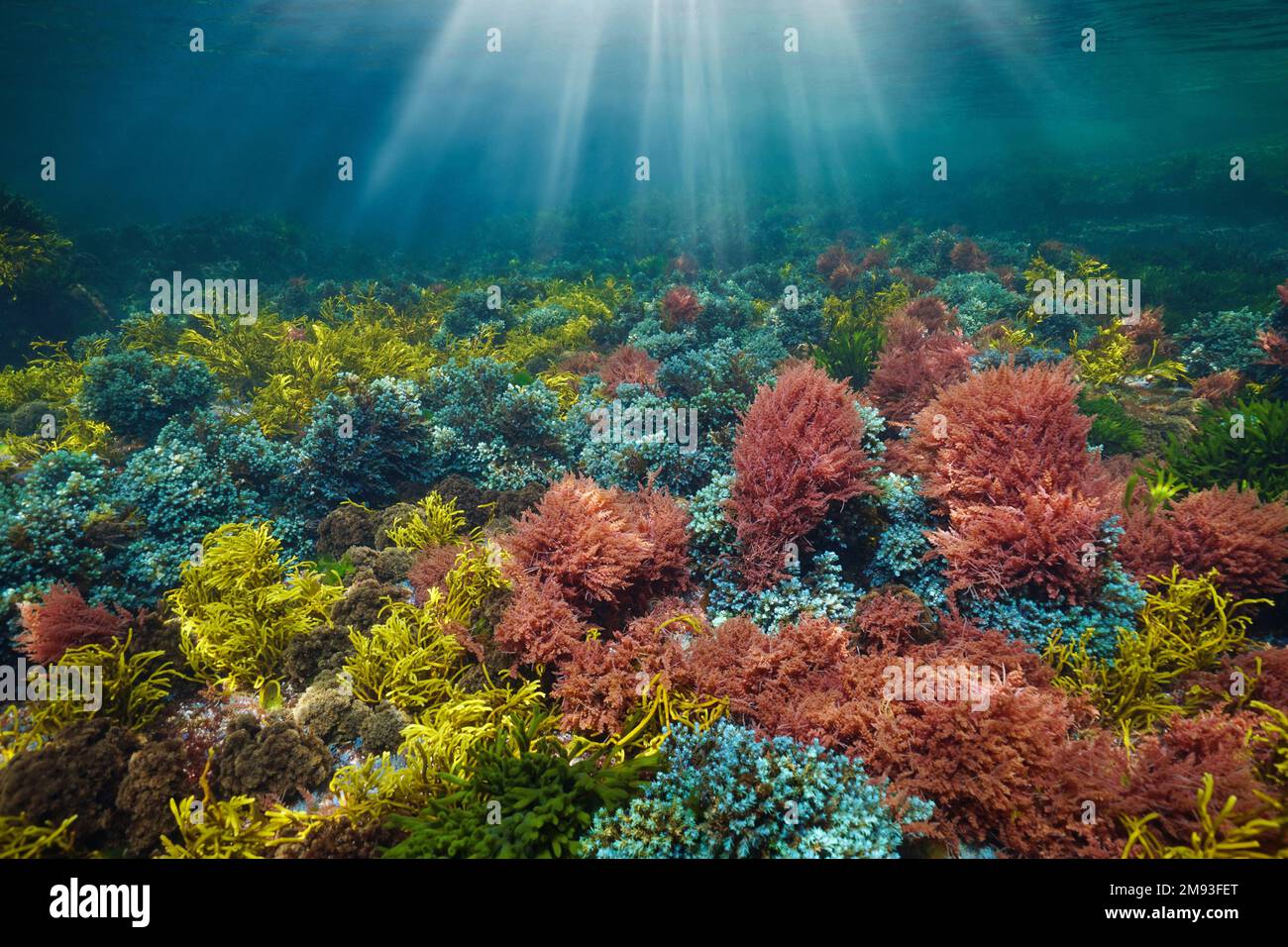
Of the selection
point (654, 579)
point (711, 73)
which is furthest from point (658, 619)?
point (711, 73)

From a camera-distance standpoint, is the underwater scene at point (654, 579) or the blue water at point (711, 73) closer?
the underwater scene at point (654, 579)

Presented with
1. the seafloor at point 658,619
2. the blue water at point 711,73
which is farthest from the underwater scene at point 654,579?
the blue water at point 711,73

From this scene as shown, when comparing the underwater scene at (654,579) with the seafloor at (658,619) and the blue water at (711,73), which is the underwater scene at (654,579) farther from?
the blue water at (711,73)

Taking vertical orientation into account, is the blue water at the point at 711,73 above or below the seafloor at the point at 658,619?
above

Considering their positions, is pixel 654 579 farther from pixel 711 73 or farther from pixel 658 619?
pixel 711 73

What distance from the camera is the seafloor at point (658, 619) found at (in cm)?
328

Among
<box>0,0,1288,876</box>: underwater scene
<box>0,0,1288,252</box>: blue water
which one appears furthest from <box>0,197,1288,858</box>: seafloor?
<box>0,0,1288,252</box>: blue water

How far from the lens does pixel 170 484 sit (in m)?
6.59
